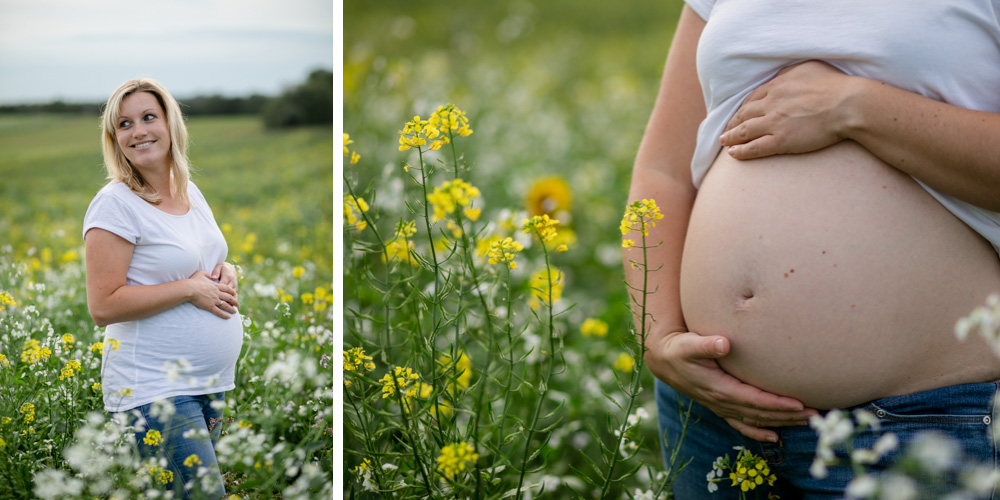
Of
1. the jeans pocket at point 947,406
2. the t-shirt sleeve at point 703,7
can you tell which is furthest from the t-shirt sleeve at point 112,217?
the jeans pocket at point 947,406

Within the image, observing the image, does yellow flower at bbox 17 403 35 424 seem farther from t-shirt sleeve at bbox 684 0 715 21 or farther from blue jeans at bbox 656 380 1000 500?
t-shirt sleeve at bbox 684 0 715 21

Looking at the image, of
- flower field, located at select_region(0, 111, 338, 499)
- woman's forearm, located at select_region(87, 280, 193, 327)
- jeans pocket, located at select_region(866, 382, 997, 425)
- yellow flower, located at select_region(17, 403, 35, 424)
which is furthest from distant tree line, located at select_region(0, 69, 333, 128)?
jeans pocket, located at select_region(866, 382, 997, 425)

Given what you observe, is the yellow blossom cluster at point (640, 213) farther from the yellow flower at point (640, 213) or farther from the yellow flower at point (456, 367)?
the yellow flower at point (456, 367)

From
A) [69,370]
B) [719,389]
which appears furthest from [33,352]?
[719,389]

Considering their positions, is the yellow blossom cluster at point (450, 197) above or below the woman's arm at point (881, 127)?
below

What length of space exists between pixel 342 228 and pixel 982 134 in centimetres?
102

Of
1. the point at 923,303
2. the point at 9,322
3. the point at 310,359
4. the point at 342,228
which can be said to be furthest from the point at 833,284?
the point at 9,322

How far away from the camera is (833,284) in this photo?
38.7 inches

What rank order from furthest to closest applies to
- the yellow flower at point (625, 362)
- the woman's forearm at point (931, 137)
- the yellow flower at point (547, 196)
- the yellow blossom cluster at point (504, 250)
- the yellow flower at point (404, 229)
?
1. the yellow flower at point (547, 196)
2. the yellow flower at point (625, 362)
3. the yellow flower at point (404, 229)
4. the yellow blossom cluster at point (504, 250)
5. the woman's forearm at point (931, 137)

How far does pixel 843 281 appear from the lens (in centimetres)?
98

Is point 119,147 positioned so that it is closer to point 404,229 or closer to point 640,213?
point 404,229

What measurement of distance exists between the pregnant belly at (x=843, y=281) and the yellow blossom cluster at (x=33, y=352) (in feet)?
3.76

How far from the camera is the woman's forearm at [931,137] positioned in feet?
2.92

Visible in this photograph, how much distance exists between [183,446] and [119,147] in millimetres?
497
